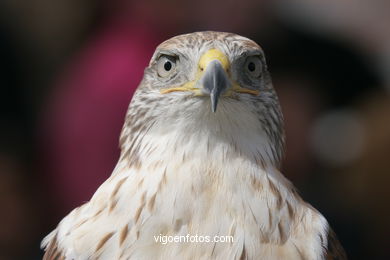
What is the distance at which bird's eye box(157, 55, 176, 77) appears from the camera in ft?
7.98

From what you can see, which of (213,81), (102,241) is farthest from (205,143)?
(102,241)

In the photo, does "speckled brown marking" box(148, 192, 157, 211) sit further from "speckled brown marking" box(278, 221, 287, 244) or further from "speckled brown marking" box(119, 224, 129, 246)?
"speckled brown marking" box(278, 221, 287, 244)

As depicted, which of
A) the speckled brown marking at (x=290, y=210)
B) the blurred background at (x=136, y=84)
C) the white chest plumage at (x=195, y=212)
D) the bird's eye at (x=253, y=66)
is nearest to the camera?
the white chest plumage at (x=195, y=212)

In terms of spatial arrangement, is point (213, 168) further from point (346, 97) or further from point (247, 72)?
point (346, 97)

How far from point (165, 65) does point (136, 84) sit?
1.52m

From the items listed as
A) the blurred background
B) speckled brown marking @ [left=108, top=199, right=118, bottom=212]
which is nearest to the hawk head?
speckled brown marking @ [left=108, top=199, right=118, bottom=212]

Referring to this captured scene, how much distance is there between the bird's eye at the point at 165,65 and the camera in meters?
2.43

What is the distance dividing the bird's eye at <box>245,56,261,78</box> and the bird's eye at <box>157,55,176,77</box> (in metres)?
0.26

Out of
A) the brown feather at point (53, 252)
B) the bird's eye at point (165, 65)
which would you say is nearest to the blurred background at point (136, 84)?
the bird's eye at point (165, 65)

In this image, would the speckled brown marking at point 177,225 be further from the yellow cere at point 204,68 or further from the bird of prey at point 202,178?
the yellow cere at point 204,68

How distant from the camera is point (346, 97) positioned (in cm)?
514

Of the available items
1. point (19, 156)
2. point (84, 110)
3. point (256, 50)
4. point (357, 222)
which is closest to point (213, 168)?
point (256, 50)

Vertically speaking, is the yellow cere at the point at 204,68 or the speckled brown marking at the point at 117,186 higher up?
the yellow cere at the point at 204,68

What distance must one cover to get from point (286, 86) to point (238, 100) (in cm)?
249
